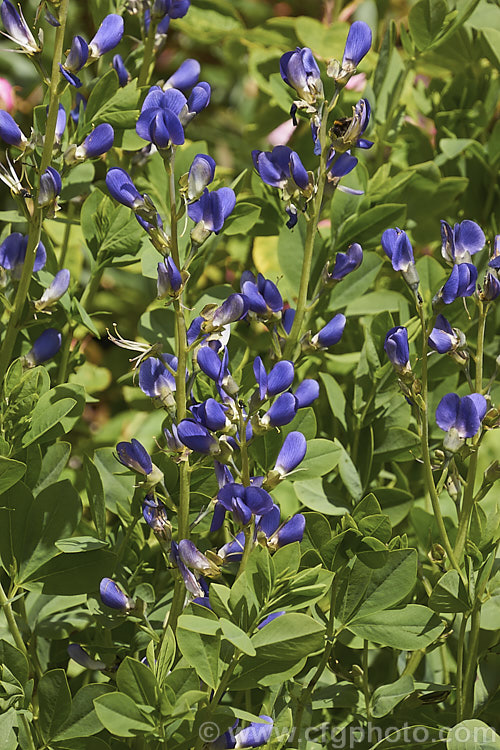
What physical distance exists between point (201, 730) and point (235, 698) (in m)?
0.19

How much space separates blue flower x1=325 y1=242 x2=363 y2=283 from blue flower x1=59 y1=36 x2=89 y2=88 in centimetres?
25

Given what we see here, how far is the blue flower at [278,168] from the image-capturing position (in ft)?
2.19

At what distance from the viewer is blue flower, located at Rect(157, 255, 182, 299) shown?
22.4 inches

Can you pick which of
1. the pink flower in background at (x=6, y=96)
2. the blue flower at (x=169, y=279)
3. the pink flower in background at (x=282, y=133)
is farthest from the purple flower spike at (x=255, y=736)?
the pink flower in background at (x=6, y=96)

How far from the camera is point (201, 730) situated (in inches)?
21.6

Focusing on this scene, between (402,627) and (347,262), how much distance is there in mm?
288

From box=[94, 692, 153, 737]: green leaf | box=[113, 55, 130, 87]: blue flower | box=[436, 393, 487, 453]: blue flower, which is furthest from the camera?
box=[113, 55, 130, 87]: blue flower

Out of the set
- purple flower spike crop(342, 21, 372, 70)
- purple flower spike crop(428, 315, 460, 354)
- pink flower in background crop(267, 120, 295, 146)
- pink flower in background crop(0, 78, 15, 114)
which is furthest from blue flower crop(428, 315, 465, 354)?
pink flower in background crop(0, 78, 15, 114)

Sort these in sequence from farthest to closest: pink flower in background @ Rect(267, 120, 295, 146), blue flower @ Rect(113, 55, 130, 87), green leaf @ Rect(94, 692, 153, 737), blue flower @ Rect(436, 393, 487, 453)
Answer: pink flower in background @ Rect(267, 120, 295, 146), blue flower @ Rect(113, 55, 130, 87), blue flower @ Rect(436, 393, 487, 453), green leaf @ Rect(94, 692, 153, 737)

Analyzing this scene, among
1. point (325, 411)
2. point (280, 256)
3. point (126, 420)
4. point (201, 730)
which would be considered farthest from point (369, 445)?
point (126, 420)

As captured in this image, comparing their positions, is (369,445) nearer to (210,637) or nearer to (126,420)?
(210,637)

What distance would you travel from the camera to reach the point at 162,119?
0.57 metres

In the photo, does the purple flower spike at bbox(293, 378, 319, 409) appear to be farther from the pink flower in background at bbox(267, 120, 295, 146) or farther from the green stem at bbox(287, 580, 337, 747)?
the pink flower in background at bbox(267, 120, 295, 146)

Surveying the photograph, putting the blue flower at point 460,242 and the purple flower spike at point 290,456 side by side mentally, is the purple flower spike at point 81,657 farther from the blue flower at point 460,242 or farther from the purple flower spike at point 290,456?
the blue flower at point 460,242
